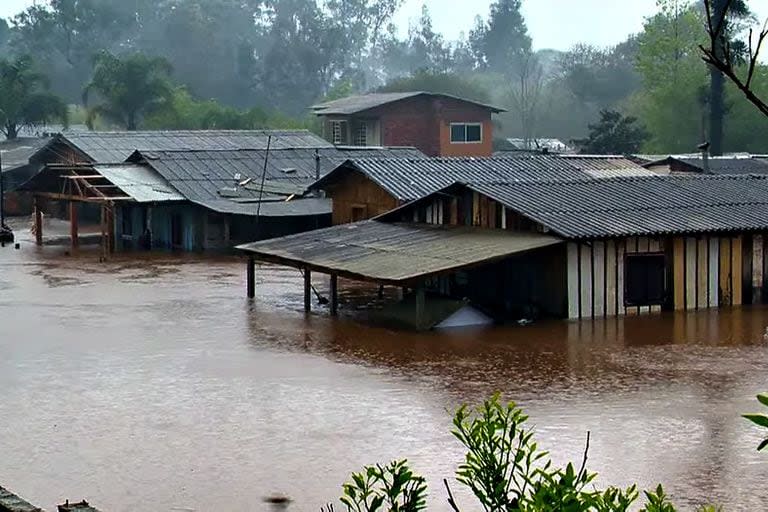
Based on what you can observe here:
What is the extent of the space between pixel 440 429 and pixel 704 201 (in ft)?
39.8

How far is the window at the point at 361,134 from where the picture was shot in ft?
174

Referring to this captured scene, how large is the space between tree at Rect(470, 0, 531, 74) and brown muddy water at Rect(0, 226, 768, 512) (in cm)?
7519

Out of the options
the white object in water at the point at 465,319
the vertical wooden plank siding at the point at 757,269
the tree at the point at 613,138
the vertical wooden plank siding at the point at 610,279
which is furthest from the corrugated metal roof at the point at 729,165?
the white object in water at the point at 465,319

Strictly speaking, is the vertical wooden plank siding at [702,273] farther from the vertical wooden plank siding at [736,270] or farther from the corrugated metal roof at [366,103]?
the corrugated metal roof at [366,103]

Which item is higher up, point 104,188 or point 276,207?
point 104,188

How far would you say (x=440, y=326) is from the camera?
22.8 m

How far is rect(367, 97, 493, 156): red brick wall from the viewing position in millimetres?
52125

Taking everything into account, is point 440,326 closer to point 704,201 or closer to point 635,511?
point 704,201

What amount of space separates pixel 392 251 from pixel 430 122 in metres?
28.8

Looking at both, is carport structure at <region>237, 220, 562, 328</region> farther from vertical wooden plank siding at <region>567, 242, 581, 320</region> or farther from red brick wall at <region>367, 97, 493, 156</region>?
red brick wall at <region>367, 97, 493, 156</region>

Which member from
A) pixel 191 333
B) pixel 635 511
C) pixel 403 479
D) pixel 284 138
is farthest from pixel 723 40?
pixel 284 138

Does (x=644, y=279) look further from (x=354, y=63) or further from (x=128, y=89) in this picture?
(x=354, y=63)

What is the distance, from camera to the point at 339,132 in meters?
54.3

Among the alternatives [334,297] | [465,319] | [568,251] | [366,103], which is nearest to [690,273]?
[568,251]
